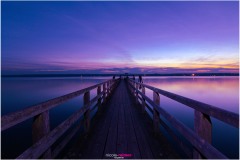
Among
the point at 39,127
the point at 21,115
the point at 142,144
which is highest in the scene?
the point at 21,115

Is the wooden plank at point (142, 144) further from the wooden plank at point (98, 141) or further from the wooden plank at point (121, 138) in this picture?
the wooden plank at point (98, 141)

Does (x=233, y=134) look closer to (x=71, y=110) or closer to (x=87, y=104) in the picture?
(x=87, y=104)

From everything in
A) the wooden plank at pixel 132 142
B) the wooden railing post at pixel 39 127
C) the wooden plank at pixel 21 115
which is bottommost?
the wooden plank at pixel 132 142

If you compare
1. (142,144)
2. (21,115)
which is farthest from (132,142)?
(21,115)

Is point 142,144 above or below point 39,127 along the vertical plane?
below

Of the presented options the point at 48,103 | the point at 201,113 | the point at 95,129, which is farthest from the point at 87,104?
the point at 201,113

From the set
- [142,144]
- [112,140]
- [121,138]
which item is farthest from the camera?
[121,138]

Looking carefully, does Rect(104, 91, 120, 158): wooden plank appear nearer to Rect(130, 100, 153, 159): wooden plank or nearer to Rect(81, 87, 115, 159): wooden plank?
Rect(81, 87, 115, 159): wooden plank

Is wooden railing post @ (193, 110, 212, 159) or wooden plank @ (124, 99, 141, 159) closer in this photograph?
wooden railing post @ (193, 110, 212, 159)

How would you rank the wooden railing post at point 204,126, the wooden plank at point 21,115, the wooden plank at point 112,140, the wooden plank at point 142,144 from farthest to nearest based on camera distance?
the wooden plank at point 112,140
the wooden plank at point 142,144
the wooden railing post at point 204,126
the wooden plank at point 21,115

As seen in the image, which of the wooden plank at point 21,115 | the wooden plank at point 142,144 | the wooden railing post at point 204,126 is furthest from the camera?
the wooden plank at point 142,144

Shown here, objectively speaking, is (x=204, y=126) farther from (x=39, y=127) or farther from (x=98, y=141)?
(x=98, y=141)

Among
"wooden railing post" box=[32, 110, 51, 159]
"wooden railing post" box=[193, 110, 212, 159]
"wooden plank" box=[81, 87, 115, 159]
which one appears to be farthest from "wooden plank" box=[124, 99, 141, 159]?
"wooden railing post" box=[32, 110, 51, 159]

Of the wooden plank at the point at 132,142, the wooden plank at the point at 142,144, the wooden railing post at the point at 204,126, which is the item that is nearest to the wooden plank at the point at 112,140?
the wooden plank at the point at 132,142
